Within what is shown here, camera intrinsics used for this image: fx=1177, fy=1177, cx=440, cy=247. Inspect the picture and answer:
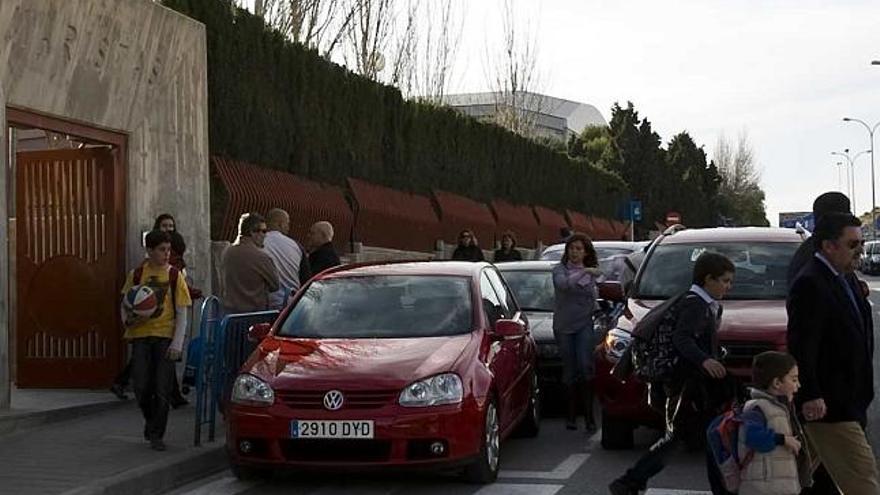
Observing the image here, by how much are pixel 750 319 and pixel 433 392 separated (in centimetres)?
264

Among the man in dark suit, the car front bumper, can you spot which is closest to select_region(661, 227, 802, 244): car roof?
the car front bumper

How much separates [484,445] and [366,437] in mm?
847

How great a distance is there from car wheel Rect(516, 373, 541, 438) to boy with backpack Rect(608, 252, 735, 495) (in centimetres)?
298

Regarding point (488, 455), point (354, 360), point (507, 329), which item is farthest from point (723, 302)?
point (354, 360)

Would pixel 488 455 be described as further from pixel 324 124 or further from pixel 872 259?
pixel 872 259

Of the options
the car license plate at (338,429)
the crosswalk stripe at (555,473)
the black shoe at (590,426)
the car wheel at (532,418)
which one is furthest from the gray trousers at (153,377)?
the black shoe at (590,426)

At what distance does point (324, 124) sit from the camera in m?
19.9

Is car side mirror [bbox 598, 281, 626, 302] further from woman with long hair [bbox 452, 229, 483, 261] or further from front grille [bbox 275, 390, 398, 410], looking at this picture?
woman with long hair [bbox 452, 229, 483, 261]

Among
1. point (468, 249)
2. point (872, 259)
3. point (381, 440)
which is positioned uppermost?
point (468, 249)

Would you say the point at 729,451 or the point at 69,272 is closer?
the point at 729,451

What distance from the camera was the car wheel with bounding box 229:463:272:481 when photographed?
7.95 m

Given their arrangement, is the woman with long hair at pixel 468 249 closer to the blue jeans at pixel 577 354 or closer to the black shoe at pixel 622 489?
the blue jeans at pixel 577 354

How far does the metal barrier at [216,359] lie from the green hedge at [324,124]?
6519 millimetres

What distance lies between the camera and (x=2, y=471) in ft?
26.4
